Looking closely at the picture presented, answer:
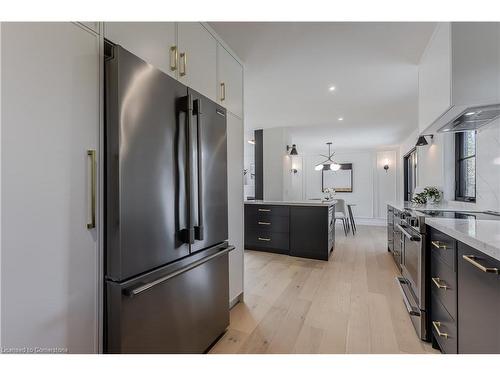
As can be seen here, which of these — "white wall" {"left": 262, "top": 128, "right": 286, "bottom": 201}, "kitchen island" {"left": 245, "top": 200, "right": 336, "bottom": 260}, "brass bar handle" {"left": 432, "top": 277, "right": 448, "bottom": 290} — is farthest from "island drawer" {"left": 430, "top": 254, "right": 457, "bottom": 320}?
"white wall" {"left": 262, "top": 128, "right": 286, "bottom": 201}

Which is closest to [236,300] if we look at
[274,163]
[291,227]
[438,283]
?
[438,283]

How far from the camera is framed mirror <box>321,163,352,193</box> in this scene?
25.3ft

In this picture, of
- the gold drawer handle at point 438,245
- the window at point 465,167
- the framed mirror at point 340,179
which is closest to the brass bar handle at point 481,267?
the gold drawer handle at point 438,245

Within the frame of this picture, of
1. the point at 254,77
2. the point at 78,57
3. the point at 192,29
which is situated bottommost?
the point at 78,57

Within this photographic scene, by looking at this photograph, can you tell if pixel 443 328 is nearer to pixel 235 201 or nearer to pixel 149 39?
pixel 235 201

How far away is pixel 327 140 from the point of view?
6398 mm

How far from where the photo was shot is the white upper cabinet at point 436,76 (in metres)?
1.59

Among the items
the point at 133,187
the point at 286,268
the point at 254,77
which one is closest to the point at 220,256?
the point at 133,187

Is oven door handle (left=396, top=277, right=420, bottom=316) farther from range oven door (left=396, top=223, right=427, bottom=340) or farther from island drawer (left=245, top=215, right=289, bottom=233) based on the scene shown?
island drawer (left=245, top=215, right=289, bottom=233)

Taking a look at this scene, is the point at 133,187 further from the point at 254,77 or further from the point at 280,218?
the point at 280,218

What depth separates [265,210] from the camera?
3979 mm

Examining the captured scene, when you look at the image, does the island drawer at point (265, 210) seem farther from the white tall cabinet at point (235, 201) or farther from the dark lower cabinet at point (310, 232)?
the white tall cabinet at point (235, 201)
